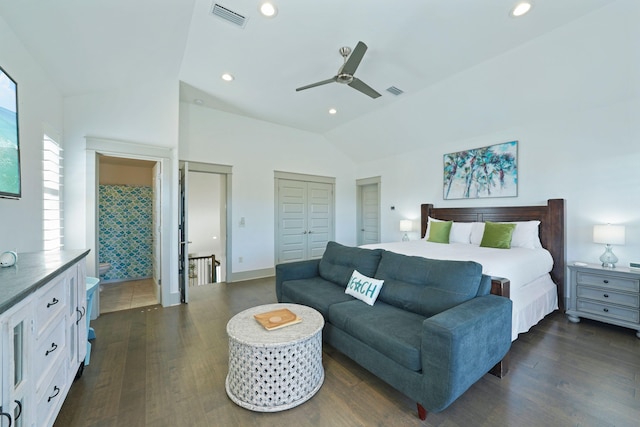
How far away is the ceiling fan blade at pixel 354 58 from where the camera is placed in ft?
7.95

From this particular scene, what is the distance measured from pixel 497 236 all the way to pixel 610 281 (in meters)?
1.16

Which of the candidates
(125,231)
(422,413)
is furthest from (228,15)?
(125,231)

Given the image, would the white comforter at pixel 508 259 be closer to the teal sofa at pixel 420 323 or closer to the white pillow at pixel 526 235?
the white pillow at pixel 526 235

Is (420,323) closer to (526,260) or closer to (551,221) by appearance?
(526,260)

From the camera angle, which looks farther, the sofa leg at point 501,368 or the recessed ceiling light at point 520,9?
the recessed ceiling light at point 520,9

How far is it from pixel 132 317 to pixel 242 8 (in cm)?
379

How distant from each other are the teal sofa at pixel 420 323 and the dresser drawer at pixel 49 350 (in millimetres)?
1837

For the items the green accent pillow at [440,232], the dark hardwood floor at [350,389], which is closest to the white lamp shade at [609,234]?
the dark hardwood floor at [350,389]

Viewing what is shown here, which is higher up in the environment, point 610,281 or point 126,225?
point 126,225

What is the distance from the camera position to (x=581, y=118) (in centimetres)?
349

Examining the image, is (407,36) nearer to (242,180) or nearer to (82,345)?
(242,180)

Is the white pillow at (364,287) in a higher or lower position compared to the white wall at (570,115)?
lower

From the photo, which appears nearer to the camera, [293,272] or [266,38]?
[266,38]

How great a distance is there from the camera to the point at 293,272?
3371mm
